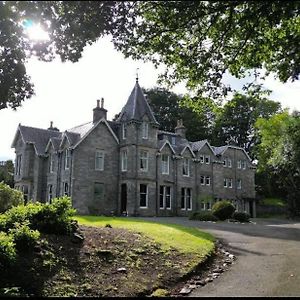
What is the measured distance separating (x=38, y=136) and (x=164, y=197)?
54.7 ft

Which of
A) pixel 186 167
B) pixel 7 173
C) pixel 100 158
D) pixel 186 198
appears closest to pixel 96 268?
pixel 100 158

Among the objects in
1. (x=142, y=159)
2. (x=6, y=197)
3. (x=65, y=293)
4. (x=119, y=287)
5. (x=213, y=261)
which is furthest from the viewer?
(x=142, y=159)

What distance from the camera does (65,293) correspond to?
9.41 m

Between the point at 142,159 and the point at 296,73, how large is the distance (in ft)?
107

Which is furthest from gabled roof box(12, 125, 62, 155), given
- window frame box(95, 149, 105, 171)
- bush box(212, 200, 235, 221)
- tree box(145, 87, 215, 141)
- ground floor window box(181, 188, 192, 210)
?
tree box(145, 87, 215, 141)

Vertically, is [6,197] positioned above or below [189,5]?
below

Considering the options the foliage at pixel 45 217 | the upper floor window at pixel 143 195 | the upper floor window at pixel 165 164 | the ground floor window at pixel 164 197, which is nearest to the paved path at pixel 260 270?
the foliage at pixel 45 217

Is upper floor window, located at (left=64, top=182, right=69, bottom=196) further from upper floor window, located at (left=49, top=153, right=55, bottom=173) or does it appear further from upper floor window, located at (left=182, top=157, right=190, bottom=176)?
upper floor window, located at (left=182, top=157, right=190, bottom=176)

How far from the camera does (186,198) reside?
48.1 metres

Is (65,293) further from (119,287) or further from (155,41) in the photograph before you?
(155,41)

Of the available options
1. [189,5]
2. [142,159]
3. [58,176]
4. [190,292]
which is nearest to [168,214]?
[142,159]

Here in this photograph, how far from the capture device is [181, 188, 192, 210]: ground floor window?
156 feet

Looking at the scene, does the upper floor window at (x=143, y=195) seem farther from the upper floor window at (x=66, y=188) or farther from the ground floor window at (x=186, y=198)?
the upper floor window at (x=66, y=188)

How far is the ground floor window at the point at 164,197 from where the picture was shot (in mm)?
44612
